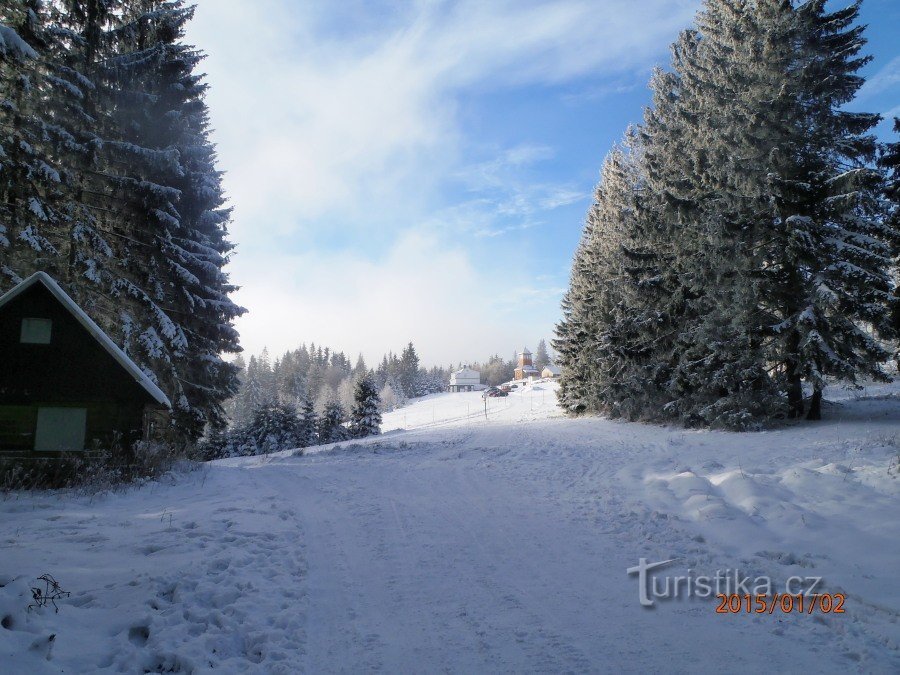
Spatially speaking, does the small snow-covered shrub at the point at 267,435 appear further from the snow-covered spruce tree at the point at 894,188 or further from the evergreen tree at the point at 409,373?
the evergreen tree at the point at 409,373

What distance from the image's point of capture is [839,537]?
6.63 m

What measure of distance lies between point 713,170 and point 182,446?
22824 millimetres

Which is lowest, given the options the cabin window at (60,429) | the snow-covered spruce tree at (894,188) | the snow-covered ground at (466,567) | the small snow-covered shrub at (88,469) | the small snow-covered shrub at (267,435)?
the small snow-covered shrub at (267,435)

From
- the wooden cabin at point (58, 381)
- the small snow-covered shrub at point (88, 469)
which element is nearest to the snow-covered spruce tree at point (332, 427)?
the small snow-covered shrub at point (88, 469)

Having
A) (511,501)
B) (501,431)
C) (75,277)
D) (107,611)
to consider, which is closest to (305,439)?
(501,431)

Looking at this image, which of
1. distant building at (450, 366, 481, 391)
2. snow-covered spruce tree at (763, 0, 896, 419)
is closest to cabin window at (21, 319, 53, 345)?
snow-covered spruce tree at (763, 0, 896, 419)

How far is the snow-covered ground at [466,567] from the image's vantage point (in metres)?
4.14

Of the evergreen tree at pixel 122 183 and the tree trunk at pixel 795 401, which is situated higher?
the evergreen tree at pixel 122 183

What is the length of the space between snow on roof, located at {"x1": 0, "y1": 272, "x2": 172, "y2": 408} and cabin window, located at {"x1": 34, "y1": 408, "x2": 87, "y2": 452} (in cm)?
173

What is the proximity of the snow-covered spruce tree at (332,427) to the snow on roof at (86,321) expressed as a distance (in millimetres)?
28734

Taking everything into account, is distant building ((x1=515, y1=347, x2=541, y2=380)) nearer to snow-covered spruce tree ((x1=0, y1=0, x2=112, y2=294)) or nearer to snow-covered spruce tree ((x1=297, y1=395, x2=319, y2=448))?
snow-covered spruce tree ((x1=297, y1=395, x2=319, y2=448))

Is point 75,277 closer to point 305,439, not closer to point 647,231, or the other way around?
point 647,231

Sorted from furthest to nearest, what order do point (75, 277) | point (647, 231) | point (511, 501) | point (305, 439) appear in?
point (305, 439), point (647, 231), point (75, 277), point (511, 501)

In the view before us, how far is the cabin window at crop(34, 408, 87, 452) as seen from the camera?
39.7 ft
